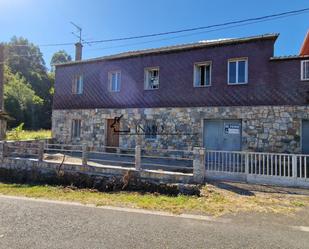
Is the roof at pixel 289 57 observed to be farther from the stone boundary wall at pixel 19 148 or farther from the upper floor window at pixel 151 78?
the stone boundary wall at pixel 19 148

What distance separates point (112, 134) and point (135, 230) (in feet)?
38.5

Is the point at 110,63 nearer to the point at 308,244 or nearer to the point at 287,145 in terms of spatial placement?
the point at 287,145

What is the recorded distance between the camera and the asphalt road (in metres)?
4.73

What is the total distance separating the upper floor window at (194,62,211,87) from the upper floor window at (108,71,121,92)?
478cm

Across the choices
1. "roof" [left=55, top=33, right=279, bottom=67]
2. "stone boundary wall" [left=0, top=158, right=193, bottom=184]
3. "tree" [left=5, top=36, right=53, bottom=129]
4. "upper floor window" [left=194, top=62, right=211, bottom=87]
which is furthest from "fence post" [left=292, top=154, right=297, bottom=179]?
"tree" [left=5, top=36, right=53, bottom=129]

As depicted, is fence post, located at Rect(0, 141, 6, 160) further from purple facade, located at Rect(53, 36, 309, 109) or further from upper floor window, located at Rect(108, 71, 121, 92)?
upper floor window, located at Rect(108, 71, 121, 92)

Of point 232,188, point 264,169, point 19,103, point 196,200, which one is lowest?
point 196,200

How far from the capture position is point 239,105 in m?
13.4

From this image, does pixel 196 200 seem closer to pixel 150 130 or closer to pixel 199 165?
pixel 199 165

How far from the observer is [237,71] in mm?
13656

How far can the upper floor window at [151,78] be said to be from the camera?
15.8 m

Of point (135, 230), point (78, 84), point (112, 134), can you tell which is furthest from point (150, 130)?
point (135, 230)

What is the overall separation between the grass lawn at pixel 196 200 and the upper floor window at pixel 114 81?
8734mm

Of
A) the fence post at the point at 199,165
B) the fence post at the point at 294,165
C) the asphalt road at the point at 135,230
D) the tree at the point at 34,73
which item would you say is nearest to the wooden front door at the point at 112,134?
the fence post at the point at 199,165
